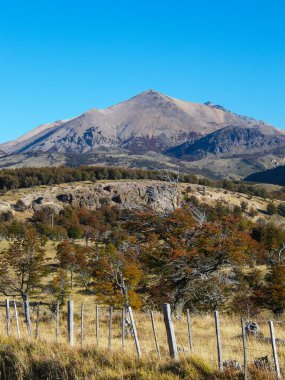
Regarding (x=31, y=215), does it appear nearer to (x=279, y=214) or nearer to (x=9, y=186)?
(x=9, y=186)

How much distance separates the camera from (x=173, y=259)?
26.3 m

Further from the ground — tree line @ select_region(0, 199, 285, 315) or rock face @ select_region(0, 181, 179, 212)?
rock face @ select_region(0, 181, 179, 212)

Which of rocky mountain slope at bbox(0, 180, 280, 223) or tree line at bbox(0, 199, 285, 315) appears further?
rocky mountain slope at bbox(0, 180, 280, 223)

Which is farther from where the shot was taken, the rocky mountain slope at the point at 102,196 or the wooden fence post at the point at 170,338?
the rocky mountain slope at the point at 102,196

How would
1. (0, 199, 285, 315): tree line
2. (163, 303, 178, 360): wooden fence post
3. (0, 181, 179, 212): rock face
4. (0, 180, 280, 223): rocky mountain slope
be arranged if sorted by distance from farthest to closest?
(0, 181, 179, 212): rock face, (0, 180, 280, 223): rocky mountain slope, (0, 199, 285, 315): tree line, (163, 303, 178, 360): wooden fence post

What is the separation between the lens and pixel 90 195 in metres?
164

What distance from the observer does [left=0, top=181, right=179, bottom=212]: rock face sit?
147m

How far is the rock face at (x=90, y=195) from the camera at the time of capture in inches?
5792

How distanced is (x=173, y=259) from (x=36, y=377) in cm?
1682

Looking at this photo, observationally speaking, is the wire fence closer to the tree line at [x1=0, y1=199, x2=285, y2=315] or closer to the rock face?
the tree line at [x1=0, y1=199, x2=285, y2=315]

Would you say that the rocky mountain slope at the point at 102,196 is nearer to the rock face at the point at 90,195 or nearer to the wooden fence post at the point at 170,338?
the rock face at the point at 90,195

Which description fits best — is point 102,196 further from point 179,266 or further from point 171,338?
point 171,338

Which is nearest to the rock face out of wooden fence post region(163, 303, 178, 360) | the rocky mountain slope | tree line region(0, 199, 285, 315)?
the rocky mountain slope

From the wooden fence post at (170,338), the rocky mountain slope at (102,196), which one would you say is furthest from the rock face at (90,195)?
the wooden fence post at (170,338)
